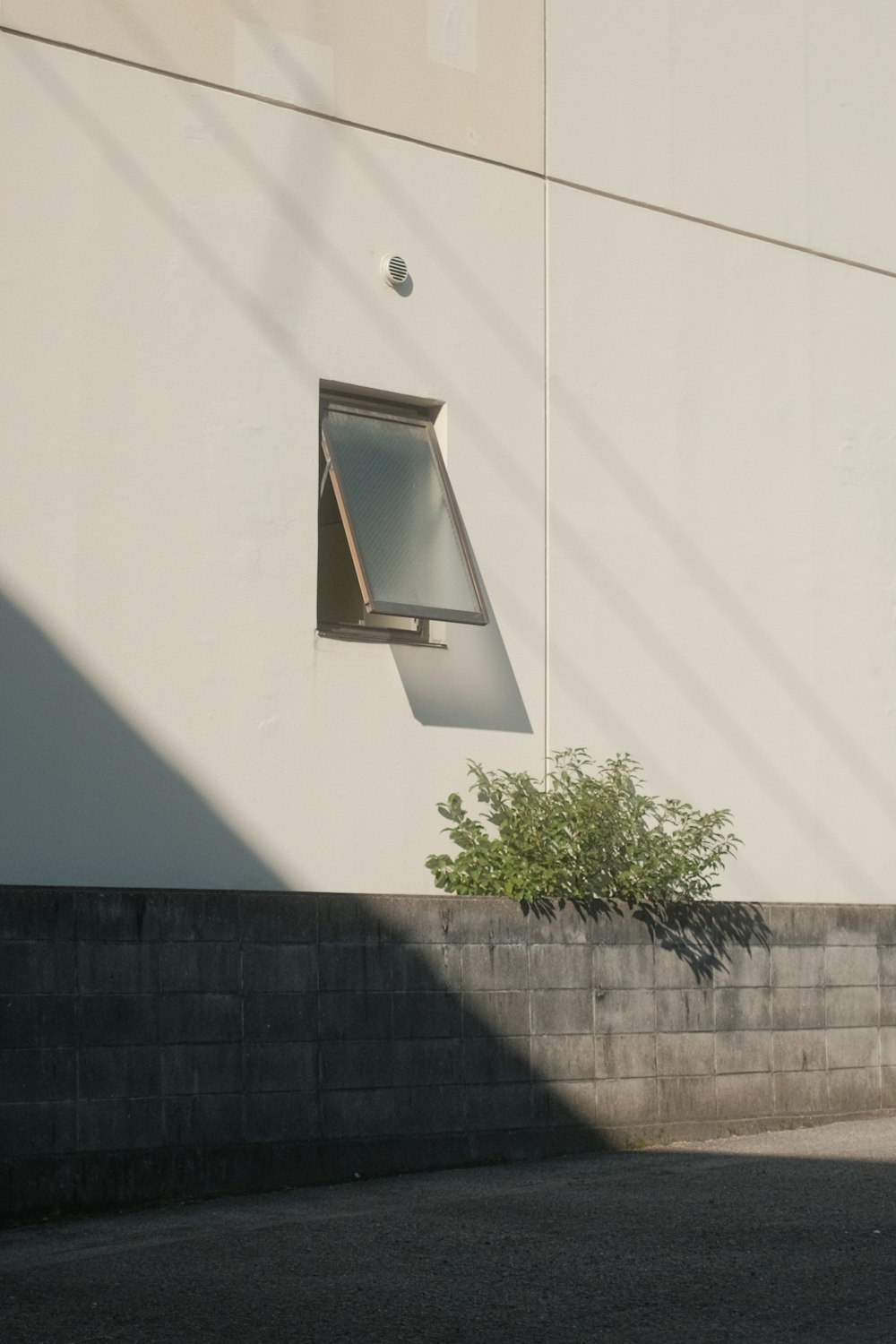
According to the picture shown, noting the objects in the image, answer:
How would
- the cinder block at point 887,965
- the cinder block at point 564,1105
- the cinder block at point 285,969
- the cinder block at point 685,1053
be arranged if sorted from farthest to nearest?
the cinder block at point 887,965
the cinder block at point 685,1053
the cinder block at point 564,1105
the cinder block at point 285,969

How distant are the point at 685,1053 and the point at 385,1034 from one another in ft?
6.12

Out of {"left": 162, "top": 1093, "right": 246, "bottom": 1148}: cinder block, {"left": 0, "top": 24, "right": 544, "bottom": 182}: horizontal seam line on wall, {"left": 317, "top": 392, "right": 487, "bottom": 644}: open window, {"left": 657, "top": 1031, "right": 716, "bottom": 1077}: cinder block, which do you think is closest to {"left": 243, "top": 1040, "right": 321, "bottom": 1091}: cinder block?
{"left": 162, "top": 1093, "right": 246, "bottom": 1148}: cinder block

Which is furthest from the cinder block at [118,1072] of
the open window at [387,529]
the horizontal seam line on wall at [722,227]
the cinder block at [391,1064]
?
the horizontal seam line on wall at [722,227]

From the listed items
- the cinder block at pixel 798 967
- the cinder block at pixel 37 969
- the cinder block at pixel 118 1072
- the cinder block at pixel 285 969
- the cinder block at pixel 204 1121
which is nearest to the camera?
the cinder block at pixel 37 969

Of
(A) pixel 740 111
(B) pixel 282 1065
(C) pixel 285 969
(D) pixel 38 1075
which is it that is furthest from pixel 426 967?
(A) pixel 740 111

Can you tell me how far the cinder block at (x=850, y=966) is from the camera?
32.7 ft

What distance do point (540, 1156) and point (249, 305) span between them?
469cm

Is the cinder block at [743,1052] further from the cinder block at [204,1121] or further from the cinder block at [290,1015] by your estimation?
the cinder block at [204,1121]

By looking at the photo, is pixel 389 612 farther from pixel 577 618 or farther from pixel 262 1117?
pixel 262 1117

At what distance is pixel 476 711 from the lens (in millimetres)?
9609

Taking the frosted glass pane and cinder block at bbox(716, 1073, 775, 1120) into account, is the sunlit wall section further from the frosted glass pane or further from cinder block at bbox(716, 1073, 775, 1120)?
cinder block at bbox(716, 1073, 775, 1120)

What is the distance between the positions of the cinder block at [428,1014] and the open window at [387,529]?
2.01 metres

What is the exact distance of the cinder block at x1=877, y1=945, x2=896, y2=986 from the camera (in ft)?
33.6

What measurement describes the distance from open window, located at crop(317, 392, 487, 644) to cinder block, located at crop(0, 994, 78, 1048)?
2598 millimetres
